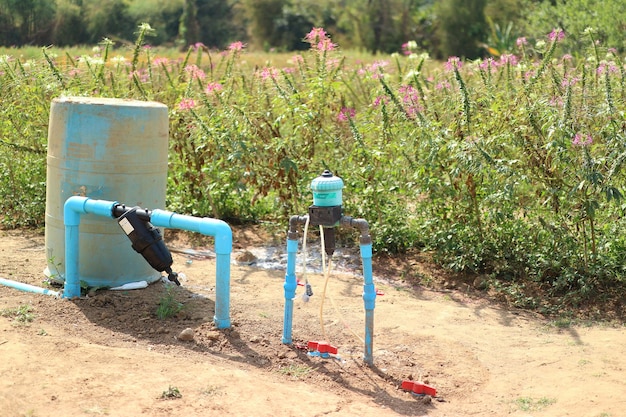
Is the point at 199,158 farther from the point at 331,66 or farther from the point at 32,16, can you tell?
the point at 32,16

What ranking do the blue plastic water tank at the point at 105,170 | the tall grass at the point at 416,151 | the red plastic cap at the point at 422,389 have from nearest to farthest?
1. the red plastic cap at the point at 422,389
2. the blue plastic water tank at the point at 105,170
3. the tall grass at the point at 416,151

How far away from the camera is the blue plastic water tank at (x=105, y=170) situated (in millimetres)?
4945

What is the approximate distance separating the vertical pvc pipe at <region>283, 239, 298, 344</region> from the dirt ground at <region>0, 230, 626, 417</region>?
91 mm

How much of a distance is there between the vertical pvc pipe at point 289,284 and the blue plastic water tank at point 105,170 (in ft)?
4.07

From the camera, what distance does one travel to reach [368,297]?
4.20 metres

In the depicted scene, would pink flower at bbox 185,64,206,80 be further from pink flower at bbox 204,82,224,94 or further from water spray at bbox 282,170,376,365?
water spray at bbox 282,170,376,365

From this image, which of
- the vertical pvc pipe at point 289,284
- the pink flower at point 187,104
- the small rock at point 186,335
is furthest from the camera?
the pink flower at point 187,104

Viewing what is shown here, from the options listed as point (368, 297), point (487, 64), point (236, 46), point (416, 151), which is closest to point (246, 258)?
point (416, 151)

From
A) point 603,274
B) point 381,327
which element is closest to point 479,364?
point 381,327

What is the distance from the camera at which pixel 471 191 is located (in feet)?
19.5

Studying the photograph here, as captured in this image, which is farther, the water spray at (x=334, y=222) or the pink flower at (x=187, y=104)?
the pink flower at (x=187, y=104)

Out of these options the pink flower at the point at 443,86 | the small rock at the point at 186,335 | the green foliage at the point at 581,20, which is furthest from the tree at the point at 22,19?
the small rock at the point at 186,335

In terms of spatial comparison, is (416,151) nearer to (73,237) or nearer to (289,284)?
(289,284)

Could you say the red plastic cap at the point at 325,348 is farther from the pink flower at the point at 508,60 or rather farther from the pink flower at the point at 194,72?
the pink flower at the point at 194,72
